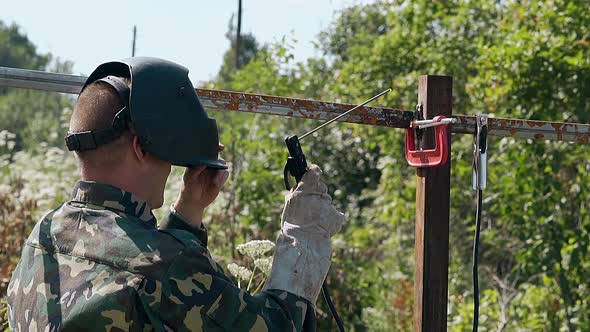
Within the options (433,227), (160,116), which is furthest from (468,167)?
(160,116)

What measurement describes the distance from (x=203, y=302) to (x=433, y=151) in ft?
4.69

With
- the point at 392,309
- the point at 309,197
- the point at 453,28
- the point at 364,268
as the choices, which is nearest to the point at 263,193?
the point at 364,268

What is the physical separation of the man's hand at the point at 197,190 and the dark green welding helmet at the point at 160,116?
56mm

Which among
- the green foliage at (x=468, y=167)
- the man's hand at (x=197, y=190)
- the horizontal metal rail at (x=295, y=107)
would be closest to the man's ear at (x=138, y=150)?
the man's hand at (x=197, y=190)

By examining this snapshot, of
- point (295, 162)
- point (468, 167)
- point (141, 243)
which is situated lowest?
point (141, 243)

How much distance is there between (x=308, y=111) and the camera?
3.11 m

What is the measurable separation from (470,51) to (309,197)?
670 centimetres

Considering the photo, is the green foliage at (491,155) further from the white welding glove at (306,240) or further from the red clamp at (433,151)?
the white welding glove at (306,240)

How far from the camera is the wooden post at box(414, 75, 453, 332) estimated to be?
10.4 ft

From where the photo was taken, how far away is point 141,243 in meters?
1.88

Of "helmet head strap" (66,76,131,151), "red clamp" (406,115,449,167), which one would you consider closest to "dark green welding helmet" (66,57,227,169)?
"helmet head strap" (66,76,131,151)

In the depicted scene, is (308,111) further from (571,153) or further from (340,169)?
(340,169)

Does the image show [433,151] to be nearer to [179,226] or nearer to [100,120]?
[179,226]

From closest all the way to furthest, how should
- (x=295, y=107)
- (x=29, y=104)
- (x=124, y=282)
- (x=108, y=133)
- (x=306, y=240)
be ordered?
1. (x=124, y=282)
2. (x=108, y=133)
3. (x=306, y=240)
4. (x=295, y=107)
5. (x=29, y=104)
